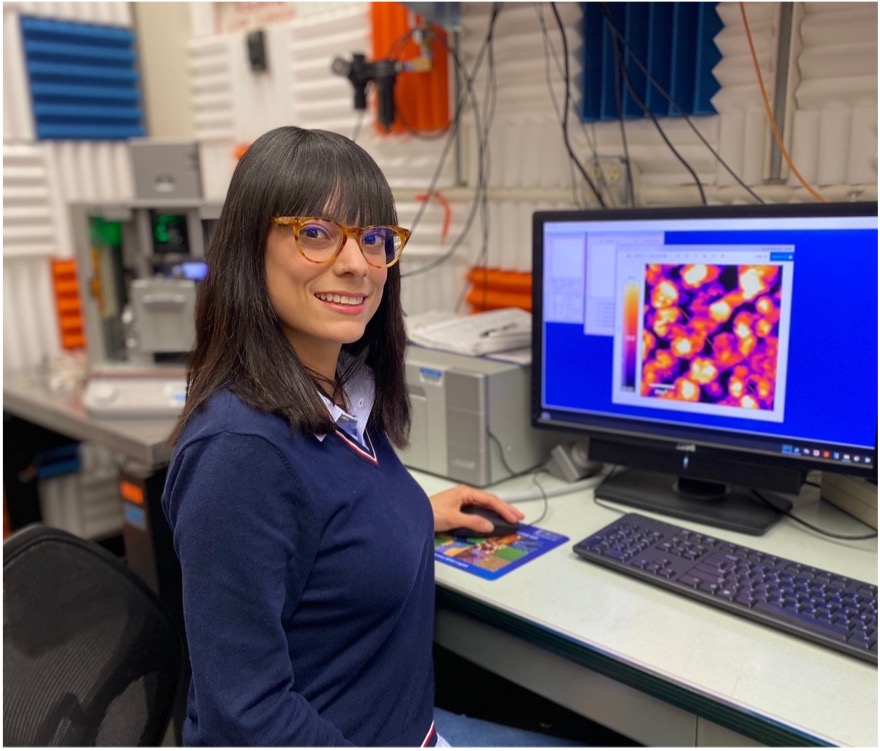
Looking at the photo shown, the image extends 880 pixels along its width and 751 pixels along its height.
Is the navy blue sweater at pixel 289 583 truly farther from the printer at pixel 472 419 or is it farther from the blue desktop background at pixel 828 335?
the blue desktop background at pixel 828 335

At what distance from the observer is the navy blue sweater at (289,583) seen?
825 mm

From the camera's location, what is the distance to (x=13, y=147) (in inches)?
105

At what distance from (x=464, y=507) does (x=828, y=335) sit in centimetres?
69

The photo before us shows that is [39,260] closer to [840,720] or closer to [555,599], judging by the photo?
[555,599]

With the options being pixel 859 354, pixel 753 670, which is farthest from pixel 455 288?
pixel 753 670

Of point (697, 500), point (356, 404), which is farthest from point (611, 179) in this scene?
point (356, 404)

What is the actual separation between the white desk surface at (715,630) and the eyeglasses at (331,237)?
556 millimetres

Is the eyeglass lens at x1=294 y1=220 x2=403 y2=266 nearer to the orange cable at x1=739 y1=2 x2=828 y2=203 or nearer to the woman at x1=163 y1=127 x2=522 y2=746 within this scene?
the woman at x1=163 y1=127 x2=522 y2=746

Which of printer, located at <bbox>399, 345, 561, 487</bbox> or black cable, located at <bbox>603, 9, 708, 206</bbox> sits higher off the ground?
black cable, located at <bbox>603, 9, 708, 206</bbox>

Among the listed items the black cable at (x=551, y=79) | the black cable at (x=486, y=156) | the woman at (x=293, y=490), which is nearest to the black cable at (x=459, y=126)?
the black cable at (x=486, y=156)

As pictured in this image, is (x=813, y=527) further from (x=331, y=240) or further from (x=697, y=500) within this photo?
(x=331, y=240)

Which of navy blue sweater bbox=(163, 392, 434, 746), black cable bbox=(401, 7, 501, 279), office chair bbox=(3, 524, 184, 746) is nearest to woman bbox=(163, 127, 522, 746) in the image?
navy blue sweater bbox=(163, 392, 434, 746)

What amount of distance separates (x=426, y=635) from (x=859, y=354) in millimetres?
815

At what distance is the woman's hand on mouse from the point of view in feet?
4.52
